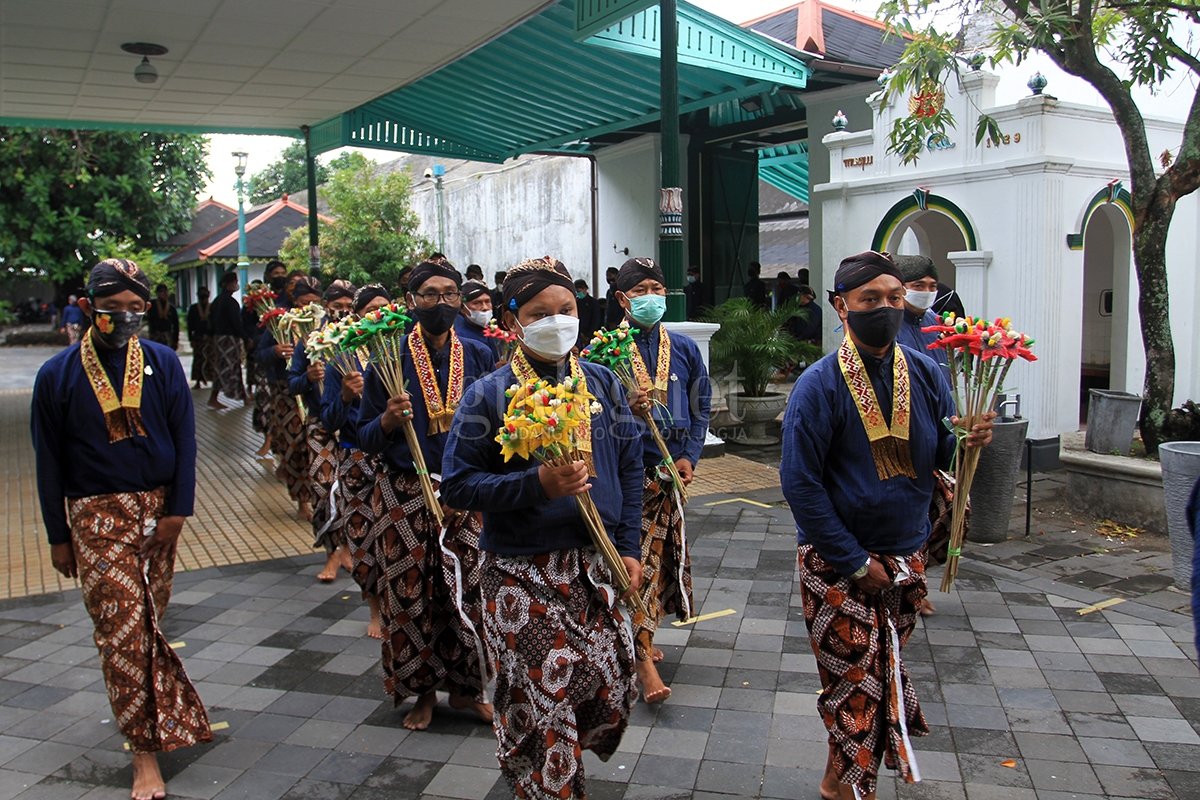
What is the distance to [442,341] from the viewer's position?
14.3 feet

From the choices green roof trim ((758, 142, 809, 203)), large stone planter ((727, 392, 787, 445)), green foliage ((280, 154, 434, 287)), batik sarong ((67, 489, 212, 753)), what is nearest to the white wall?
green foliage ((280, 154, 434, 287))

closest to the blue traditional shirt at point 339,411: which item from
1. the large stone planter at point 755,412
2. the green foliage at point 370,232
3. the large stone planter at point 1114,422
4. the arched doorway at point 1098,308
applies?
the large stone planter at point 1114,422

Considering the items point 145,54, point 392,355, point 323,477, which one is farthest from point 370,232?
point 392,355

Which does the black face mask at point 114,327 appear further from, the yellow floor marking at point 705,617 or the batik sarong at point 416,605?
the yellow floor marking at point 705,617

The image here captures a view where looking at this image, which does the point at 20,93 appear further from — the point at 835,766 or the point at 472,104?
the point at 835,766

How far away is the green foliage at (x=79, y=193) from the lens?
935 inches

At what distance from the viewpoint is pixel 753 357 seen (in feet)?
34.8

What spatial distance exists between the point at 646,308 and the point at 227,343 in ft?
39.1

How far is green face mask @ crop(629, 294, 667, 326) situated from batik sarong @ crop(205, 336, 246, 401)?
1155cm

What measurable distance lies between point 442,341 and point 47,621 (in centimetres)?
313

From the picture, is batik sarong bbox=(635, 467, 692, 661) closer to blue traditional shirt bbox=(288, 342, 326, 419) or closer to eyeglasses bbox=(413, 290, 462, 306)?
eyeglasses bbox=(413, 290, 462, 306)

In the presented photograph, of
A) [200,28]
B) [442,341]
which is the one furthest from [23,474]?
[442,341]

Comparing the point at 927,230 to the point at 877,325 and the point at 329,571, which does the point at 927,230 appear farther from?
the point at 877,325

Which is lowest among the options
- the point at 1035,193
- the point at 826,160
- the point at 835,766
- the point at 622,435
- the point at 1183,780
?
the point at 1183,780
